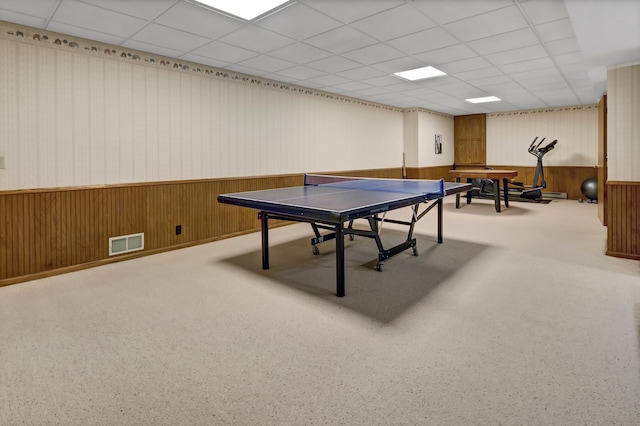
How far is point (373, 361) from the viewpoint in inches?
84.2

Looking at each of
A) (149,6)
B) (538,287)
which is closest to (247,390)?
(538,287)

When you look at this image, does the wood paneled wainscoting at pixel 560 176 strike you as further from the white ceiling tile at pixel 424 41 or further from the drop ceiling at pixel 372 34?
the white ceiling tile at pixel 424 41

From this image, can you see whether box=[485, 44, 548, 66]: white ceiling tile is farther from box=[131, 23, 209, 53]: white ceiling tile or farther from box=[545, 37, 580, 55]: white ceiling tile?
box=[131, 23, 209, 53]: white ceiling tile

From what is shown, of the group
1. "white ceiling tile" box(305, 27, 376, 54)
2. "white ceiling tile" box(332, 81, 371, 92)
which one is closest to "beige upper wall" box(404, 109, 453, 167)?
"white ceiling tile" box(332, 81, 371, 92)

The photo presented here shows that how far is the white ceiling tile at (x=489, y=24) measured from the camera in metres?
3.53

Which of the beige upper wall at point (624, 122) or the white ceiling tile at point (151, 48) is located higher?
the white ceiling tile at point (151, 48)

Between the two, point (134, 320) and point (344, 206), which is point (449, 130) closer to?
point (344, 206)

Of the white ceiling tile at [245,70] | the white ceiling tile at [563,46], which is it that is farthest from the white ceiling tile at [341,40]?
the white ceiling tile at [563,46]

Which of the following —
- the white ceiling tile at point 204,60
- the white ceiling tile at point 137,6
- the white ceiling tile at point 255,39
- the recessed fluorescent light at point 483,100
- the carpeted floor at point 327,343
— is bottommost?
the carpeted floor at point 327,343

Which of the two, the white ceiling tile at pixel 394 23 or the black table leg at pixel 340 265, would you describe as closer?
the black table leg at pixel 340 265

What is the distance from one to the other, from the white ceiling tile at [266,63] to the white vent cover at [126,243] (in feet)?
8.96

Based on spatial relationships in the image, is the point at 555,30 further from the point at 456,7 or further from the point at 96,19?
the point at 96,19

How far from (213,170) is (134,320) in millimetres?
3075

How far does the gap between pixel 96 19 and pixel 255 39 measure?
1.56 metres
